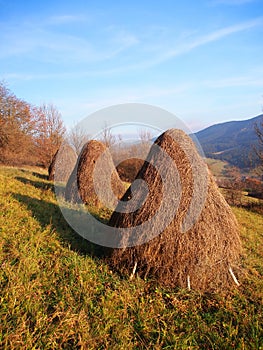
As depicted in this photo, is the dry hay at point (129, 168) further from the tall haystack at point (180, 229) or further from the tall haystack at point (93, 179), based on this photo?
the tall haystack at point (180, 229)

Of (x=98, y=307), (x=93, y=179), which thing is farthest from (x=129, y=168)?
(x=98, y=307)

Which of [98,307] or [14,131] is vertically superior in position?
[14,131]

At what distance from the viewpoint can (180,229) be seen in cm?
383

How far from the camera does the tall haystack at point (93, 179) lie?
328 inches

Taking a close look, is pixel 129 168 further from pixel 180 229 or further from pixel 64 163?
pixel 180 229

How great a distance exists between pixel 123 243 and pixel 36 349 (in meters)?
1.96

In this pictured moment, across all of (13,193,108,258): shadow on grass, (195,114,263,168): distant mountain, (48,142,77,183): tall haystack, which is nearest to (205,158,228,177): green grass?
(195,114,263,168): distant mountain

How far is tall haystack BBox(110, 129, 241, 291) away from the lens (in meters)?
3.83

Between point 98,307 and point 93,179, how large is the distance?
556 cm

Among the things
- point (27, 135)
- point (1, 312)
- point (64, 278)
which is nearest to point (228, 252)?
point (64, 278)

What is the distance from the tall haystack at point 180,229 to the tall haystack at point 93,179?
14.1 feet

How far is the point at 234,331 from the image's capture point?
9.85ft

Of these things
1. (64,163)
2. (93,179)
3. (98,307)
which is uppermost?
(64,163)

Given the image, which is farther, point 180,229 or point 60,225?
point 60,225
